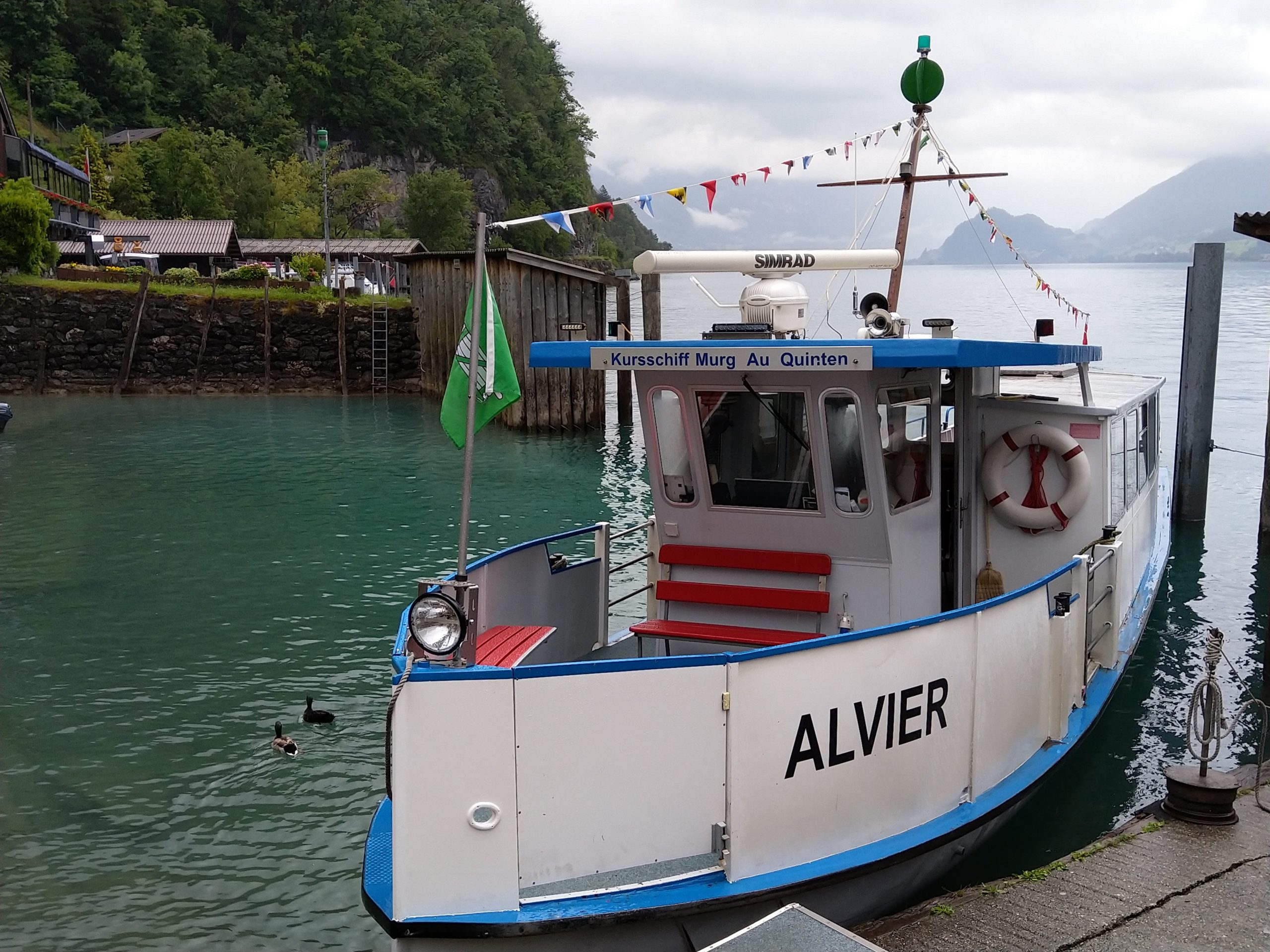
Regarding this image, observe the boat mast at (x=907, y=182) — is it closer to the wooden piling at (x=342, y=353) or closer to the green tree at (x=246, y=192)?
the wooden piling at (x=342, y=353)

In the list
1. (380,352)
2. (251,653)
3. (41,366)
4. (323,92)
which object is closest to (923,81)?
(251,653)

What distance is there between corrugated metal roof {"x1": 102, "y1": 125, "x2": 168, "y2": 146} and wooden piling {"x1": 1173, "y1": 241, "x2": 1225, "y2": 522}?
85549 millimetres

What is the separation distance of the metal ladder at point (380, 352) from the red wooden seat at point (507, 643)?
1322 inches

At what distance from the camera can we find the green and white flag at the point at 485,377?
5934mm

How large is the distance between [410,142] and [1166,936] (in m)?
114

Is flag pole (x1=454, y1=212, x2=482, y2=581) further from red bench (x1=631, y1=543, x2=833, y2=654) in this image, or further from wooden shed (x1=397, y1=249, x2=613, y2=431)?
wooden shed (x1=397, y1=249, x2=613, y2=431)

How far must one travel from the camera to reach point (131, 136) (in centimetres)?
9181

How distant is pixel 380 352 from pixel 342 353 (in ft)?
4.41

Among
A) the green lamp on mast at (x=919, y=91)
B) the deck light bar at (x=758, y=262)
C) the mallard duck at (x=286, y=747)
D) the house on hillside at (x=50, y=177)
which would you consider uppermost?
the house on hillside at (x=50, y=177)

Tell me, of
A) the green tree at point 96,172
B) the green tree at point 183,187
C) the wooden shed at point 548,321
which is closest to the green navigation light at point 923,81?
the wooden shed at point 548,321

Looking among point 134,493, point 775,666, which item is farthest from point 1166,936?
point 134,493

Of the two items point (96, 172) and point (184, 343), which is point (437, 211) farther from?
point (184, 343)

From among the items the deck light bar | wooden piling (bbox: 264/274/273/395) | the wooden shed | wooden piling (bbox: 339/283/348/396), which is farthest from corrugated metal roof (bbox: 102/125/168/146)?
the deck light bar

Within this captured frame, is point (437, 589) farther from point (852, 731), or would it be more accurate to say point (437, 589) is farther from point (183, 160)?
point (183, 160)
